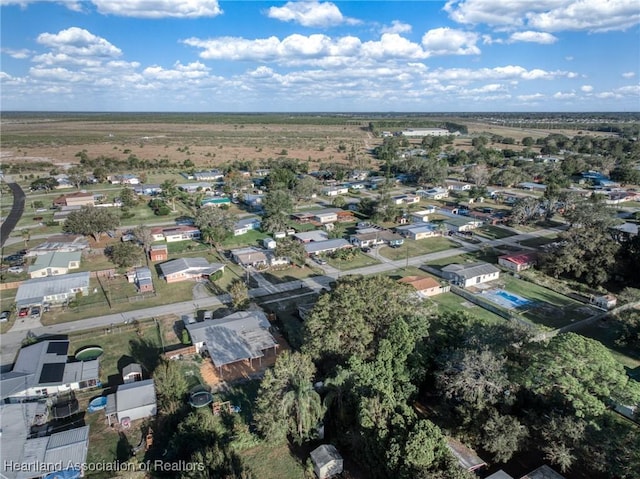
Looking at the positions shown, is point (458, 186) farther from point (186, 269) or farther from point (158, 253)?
point (186, 269)

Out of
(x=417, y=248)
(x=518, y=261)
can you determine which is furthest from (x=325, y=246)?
(x=518, y=261)

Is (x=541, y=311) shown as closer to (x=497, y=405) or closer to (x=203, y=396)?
(x=497, y=405)

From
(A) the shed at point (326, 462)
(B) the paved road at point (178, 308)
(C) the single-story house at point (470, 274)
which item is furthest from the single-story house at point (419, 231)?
(A) the shed at point (326, 462)

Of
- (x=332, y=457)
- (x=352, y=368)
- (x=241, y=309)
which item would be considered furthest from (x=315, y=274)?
(x=332, y=457)

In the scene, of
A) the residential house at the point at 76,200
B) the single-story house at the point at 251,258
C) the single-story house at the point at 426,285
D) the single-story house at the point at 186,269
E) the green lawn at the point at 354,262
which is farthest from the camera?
the residential house at the point at 76,200

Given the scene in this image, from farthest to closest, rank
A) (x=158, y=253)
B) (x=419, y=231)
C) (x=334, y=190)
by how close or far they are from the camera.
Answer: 1. (x=334, y=190)
2. (x=419, y=231)
3. (x=158, y=253)

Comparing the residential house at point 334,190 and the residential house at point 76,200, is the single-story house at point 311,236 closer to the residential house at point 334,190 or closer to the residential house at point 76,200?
the residential house at point 334,190

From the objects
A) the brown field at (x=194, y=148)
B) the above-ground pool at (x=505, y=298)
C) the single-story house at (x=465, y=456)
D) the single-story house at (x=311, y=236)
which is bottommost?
the above-ground pool at (x=505, y=298)
